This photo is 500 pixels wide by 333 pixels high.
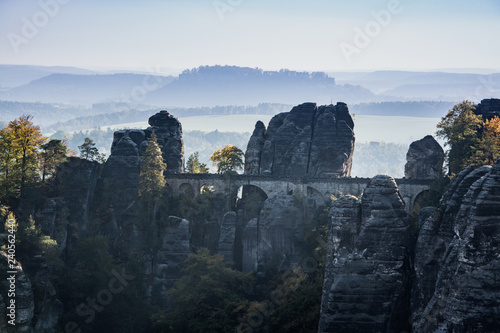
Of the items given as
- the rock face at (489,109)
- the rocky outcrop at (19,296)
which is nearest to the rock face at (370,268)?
the rocky outcrop at (19,296)

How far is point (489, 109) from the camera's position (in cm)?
6475

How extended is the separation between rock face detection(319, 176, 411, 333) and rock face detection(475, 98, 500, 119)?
31.5m

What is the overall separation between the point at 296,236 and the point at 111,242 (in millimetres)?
18207

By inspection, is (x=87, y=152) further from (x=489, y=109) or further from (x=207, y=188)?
(x=489, y=109)

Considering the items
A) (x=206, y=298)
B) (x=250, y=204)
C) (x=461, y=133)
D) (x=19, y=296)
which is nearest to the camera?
(x=19, y=296)

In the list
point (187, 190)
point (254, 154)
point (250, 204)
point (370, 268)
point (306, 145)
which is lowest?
point (370, 268)

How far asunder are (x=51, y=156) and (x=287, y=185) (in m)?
23.1

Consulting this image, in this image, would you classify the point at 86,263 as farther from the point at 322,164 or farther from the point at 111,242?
the point at 322,164

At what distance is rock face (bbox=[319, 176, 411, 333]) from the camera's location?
35125 mm

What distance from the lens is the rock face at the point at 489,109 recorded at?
64.2 metres

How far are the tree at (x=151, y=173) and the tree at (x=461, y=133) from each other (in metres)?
26.8

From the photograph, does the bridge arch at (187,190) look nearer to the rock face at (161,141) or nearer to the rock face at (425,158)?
the rock face at (161,141)

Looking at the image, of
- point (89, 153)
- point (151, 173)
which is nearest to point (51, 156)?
point (151, 173)

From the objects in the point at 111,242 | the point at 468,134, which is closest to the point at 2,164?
the point at 111,242
